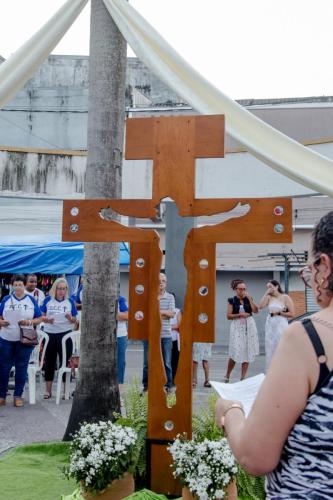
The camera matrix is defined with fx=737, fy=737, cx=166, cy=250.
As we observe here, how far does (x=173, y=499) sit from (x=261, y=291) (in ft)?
71.9

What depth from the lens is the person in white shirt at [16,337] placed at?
420 inches

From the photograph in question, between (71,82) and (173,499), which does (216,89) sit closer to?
(173,499)

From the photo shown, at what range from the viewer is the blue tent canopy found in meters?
13.3

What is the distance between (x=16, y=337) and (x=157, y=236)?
599 cm

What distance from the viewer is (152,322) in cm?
534

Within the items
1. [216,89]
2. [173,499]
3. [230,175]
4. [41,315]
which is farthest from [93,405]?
[230,175]

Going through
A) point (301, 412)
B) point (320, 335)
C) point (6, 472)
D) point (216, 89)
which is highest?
point (216, 89)

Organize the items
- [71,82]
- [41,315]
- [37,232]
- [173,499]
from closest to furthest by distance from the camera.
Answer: [173,499]
[41,315]
[37,232]
[71,82]

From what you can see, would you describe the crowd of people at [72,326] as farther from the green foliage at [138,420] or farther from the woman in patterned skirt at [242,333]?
the green foliage at [138,420]

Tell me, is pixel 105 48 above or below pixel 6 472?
above

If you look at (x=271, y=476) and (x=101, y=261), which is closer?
(x=271, y=476)

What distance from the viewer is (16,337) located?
35.3 feet

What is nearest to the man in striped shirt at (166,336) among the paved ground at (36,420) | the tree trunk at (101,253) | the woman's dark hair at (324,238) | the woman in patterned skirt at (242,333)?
the paved ground at (36,420)

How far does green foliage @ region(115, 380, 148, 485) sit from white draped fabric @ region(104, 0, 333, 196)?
2.15 m
